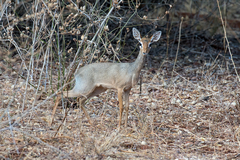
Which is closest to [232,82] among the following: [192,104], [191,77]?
[191,77]

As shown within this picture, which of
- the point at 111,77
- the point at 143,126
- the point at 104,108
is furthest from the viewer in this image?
the point at 104,108

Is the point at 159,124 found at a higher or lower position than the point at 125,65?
lower

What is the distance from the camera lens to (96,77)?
202 inches

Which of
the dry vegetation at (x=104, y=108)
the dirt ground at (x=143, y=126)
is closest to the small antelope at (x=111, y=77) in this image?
the dry vegetation at (x=104, y=108)

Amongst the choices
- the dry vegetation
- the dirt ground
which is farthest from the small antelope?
the dirt ground

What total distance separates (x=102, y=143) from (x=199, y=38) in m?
7.00

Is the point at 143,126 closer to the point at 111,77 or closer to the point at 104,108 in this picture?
the point at 111,77

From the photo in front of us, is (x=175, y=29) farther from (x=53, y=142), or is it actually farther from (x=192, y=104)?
(x=53, y=142)

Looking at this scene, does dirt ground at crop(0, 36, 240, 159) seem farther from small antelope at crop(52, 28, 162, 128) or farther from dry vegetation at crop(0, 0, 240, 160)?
small antelope at crop(52, 28, 162, 128)

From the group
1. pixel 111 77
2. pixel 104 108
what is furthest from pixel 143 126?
pixel 104 108

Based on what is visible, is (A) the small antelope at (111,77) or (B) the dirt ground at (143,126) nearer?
(B) the dirt ground at (143,126)

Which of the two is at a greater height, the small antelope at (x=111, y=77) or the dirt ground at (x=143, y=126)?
the small antelope at (x=111, y=77)

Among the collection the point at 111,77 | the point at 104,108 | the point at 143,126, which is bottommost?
the point at 104,108

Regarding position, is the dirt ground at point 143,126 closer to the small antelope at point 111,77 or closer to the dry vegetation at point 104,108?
the dry vegetation at point 104,108
